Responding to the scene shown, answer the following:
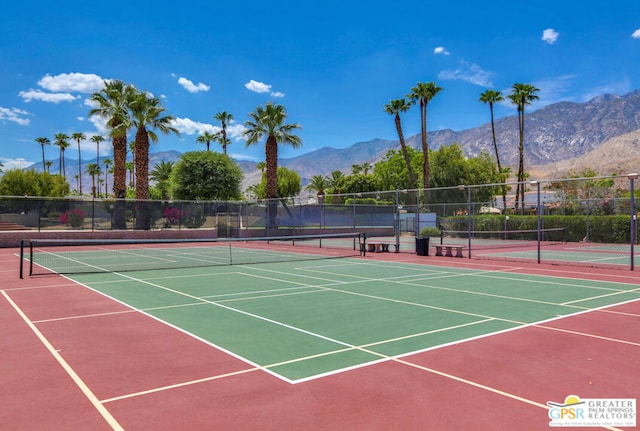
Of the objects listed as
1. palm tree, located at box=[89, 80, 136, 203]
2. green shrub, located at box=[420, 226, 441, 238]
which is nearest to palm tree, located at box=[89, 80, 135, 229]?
palm tree, located at box=[89, 80, 136, 203]

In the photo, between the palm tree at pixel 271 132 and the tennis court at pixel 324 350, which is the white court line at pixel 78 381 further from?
the palm tree at pixel 271 132

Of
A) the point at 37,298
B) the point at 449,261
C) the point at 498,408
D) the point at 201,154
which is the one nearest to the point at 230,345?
the point at 498,408

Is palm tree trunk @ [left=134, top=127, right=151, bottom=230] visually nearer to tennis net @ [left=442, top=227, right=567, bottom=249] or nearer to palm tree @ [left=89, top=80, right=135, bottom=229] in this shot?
palm tree @ [left=89, top=80, right=135, bottom=229]

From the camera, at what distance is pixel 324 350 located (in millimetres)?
6953

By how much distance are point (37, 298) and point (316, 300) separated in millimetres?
6139

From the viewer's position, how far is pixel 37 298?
11414mm

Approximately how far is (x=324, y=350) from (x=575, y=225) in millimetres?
33238

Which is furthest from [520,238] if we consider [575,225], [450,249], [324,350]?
[324,350]

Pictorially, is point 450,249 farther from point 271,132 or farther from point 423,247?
point 271,132

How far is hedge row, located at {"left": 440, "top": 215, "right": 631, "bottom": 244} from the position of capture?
33.0 metres

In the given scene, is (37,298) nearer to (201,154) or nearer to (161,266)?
(161,266)

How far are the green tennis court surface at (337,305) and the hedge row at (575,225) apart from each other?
67.4 feet

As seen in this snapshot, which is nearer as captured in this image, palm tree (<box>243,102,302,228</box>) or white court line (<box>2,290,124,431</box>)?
white court line (<box>2,290,124,431</box>)

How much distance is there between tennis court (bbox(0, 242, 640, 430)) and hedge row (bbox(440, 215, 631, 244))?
21.9m
